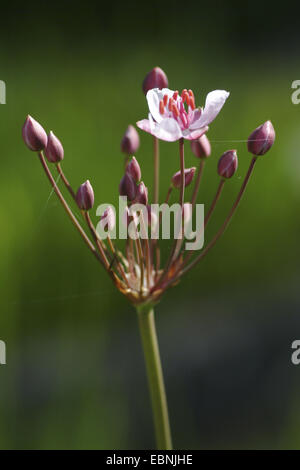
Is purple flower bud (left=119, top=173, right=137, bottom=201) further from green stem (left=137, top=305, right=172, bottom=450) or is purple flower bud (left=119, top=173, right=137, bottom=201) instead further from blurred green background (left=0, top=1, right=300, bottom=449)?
blurred green background (left=0, top=1, right=300, bottom=449)

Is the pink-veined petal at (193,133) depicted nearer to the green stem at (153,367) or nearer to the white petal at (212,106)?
the white petal at (212,106)

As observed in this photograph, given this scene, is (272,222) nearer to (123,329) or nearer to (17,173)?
(123,329)

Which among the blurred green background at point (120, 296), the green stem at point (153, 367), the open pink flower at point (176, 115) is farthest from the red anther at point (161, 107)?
the blurred green background at point (120, 296)

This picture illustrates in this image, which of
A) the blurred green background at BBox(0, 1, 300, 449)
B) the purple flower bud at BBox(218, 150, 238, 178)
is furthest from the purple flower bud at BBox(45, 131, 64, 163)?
the blurred green background at BBox(0, 1, 300, 449)

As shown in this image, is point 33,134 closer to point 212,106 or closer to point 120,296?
point 212,106

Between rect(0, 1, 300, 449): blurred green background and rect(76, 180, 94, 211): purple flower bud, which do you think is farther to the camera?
rect(0, 1, 300, 449): blurred green background

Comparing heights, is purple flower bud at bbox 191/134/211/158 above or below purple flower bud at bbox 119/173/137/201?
above
